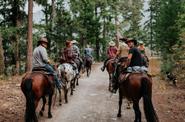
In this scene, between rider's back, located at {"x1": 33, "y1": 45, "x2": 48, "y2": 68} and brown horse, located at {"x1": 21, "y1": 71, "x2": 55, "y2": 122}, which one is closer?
brown horse, located at {"x1": 21, "y1": 71, "x2": 55, "y2": 122}

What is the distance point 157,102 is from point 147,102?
228 inches

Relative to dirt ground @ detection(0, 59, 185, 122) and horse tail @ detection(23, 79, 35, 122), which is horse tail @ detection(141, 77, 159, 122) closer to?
dirt ground @ detection(0, 59, 185, 122)

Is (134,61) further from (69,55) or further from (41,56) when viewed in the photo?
(69,55)

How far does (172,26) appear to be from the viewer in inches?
1861

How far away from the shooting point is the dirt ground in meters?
14.4

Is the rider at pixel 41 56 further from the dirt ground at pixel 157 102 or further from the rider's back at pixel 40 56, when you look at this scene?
the dirt ground at pixel 157 102

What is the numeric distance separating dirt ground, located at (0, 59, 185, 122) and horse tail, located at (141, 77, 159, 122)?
7.42ft

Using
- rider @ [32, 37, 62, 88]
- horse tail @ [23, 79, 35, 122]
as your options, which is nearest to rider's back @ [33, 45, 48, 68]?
rider @ [32, 37, 62, 88]

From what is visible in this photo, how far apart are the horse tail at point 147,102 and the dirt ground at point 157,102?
2.26m

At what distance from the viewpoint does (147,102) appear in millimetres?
12141

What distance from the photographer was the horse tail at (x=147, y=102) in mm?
11992

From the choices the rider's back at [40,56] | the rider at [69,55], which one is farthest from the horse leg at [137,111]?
the rider at [69,55]

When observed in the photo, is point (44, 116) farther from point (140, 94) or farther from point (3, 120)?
point (140, 94)

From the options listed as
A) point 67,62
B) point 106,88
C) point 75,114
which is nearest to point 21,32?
point 106,88
